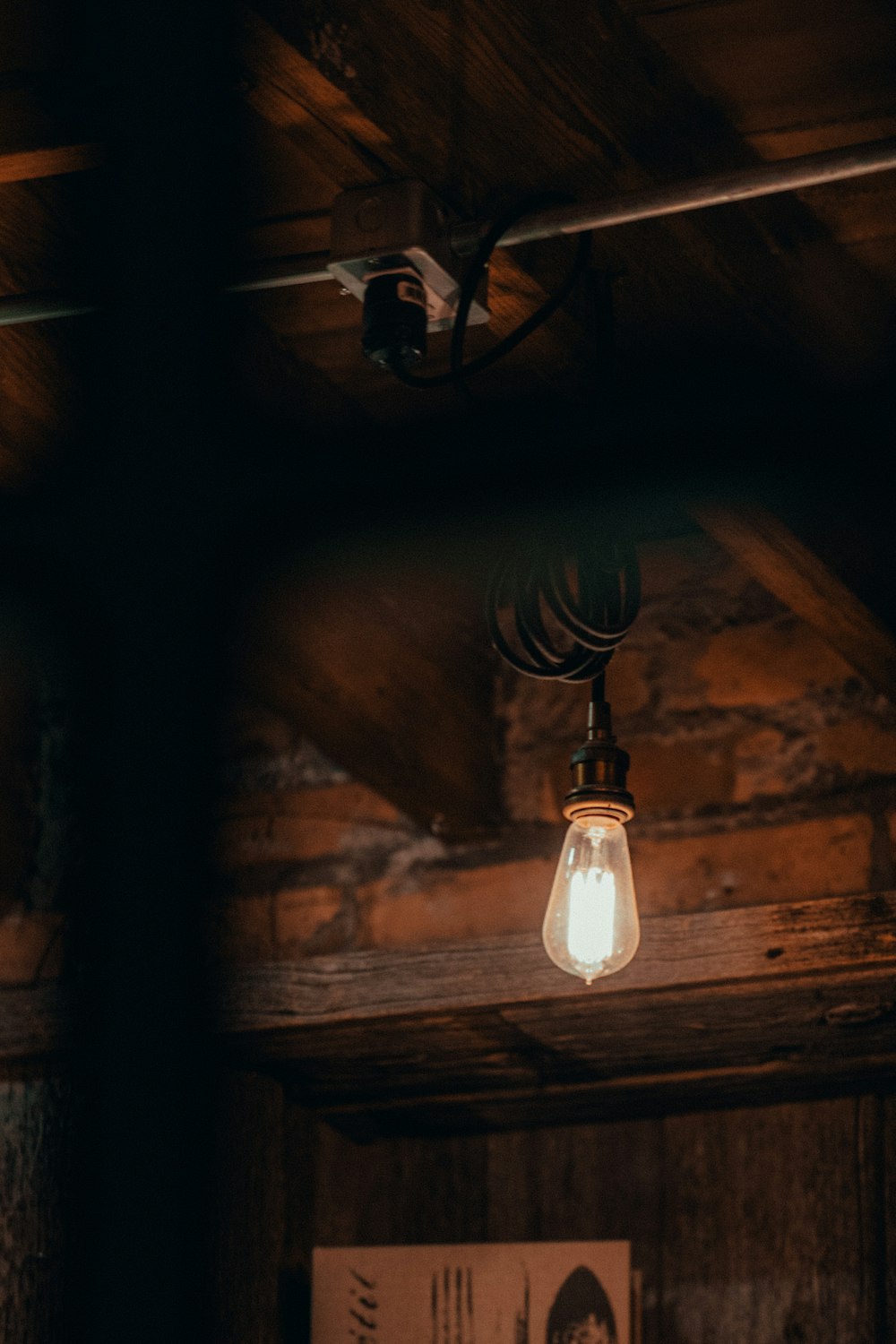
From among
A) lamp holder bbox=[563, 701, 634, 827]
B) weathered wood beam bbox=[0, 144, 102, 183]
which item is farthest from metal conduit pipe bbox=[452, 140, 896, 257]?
lamp holder bbox=[563, 701, 634, 827]

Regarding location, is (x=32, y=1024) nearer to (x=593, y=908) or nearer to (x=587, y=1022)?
(x=587, y=1022)

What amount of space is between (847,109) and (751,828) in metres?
0.97

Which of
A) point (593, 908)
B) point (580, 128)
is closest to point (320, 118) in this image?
point (580, 128)

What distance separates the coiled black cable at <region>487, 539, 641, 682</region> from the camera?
184 centimetres

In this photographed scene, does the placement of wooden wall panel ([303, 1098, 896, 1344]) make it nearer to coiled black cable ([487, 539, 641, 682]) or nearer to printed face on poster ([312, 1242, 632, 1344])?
printed face on poster ([312, 1242, 632, 1344])

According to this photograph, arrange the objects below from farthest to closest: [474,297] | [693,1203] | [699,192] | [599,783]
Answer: [693,1203]
[599,783]
[474,297]
[699,192]

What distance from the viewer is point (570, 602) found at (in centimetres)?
185

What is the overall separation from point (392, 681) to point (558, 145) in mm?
1021

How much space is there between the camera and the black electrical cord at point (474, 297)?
148 cm

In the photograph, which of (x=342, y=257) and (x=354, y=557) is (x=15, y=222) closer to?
(x=342, y=257)

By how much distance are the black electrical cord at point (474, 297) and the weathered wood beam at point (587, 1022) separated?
0.83 m

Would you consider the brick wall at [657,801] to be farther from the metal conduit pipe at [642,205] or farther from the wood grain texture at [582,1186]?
the metal conduit pipe at [642,205]

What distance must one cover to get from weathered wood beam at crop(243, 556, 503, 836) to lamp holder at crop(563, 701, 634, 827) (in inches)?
22.5

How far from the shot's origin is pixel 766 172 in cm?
141
